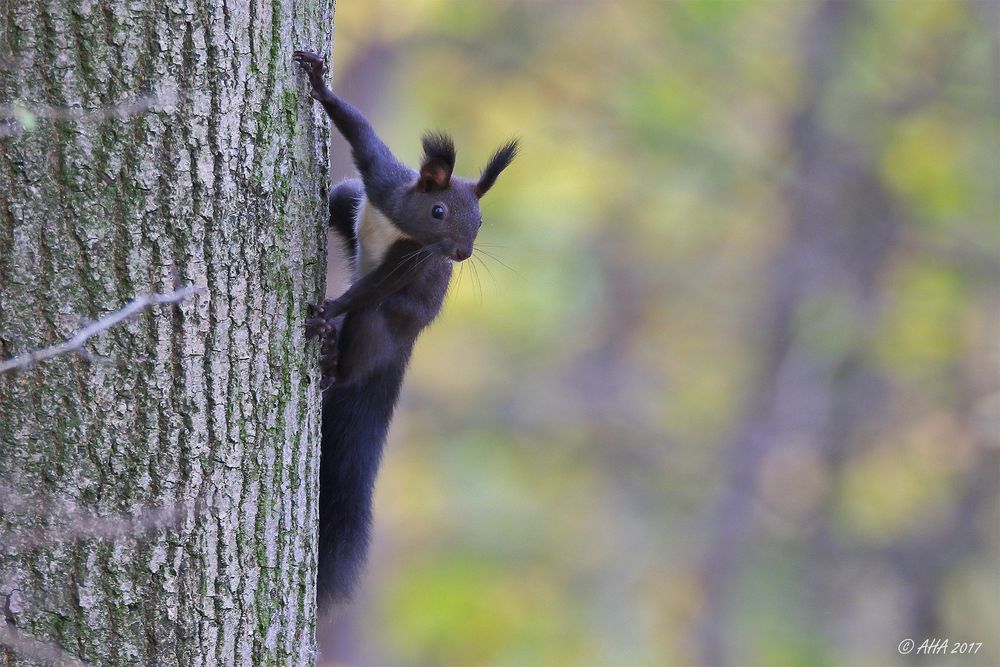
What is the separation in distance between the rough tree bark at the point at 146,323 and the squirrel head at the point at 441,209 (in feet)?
1.93

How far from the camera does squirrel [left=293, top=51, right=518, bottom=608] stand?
2.63m

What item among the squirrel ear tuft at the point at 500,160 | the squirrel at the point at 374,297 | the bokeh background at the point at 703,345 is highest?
the bokeh background at the point at 703,345

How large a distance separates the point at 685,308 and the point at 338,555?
9716 mm

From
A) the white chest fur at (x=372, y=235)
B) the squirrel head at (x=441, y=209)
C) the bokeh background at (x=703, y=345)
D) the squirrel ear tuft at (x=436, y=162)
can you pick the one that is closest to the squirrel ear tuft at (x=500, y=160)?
the squirrel head at (x=441, y=209)

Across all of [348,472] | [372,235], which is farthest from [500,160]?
[348,472]

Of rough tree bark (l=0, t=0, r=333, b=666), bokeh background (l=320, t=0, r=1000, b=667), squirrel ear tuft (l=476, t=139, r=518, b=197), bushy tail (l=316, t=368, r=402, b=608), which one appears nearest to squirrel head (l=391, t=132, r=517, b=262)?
squirrel ear tuft (l=476, t=139, r=518, b=197)

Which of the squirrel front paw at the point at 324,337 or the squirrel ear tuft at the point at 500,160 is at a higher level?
the squirrel ear tuft at the point at 500,160

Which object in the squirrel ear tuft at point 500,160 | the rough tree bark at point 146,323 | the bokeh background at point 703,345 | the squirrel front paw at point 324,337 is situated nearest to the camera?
the rough tree bark at point 146,323

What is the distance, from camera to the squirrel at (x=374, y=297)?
263 cm

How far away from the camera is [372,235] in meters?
2.79

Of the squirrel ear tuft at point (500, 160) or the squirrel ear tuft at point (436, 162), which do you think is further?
the squirrel ear tuft at point (500, 160)

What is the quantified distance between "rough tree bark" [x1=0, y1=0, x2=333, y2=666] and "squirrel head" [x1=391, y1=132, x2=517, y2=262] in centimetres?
59

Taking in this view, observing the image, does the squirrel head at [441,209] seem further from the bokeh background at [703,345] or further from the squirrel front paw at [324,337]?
the bokeh background at [703,345]

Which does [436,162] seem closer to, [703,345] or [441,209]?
[441,209]
